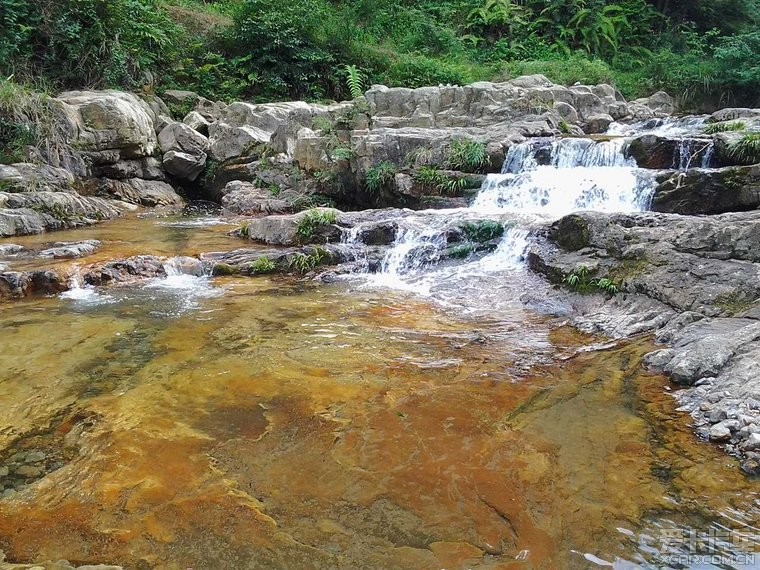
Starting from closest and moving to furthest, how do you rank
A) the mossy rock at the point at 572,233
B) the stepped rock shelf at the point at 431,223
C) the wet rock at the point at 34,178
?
the stepped rock shelf at the point at 431,223 → the mossy rock at the point at 572,233 → the wet rock at the point at 34,178

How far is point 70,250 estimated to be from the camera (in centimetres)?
790

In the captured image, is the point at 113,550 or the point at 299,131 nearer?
the point at 113,550

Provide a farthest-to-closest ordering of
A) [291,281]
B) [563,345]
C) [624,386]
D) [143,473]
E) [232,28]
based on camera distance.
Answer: [232,28], [291,281], [563,345], [624,386], [143,473]

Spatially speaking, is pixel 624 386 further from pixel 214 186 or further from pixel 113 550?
pixel 214 186

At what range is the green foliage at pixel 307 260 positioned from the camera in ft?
25.9

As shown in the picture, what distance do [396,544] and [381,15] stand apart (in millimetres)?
22125

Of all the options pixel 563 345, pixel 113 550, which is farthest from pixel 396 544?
pixel 563 345

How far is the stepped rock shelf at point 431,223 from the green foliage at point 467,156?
0.13 ft

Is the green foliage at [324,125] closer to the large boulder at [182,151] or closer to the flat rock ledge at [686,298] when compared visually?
the large boulder at [182,151]

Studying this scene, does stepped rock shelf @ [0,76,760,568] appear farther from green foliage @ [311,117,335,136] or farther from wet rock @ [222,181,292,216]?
green foliage @ [311,117,335,136]

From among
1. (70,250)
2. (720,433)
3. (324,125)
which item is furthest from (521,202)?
(70,250)

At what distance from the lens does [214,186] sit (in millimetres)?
14242

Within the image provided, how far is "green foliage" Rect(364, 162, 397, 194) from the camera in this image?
11039 mm

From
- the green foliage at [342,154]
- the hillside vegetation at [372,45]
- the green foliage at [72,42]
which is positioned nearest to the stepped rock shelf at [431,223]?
the green foliage at [342,154]
